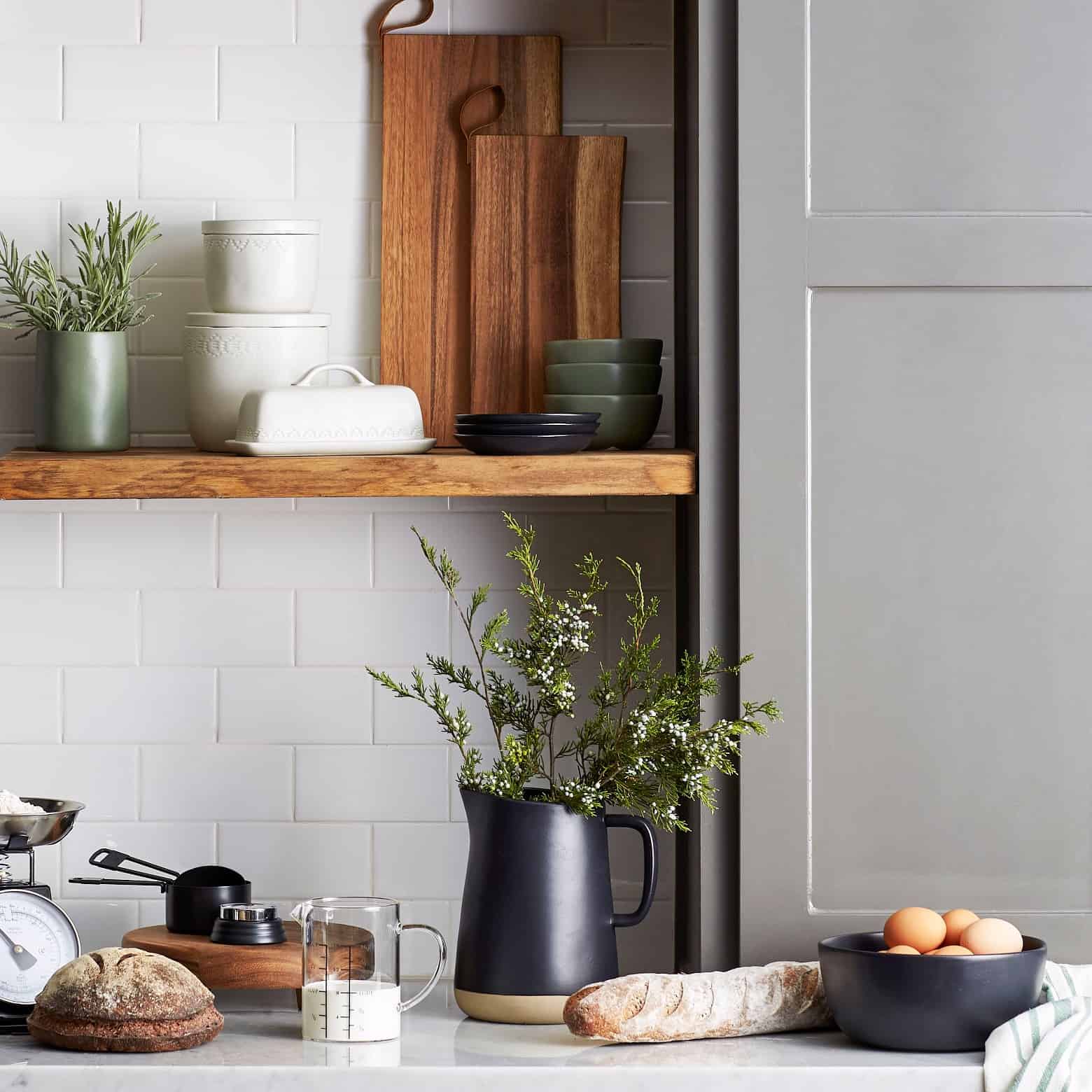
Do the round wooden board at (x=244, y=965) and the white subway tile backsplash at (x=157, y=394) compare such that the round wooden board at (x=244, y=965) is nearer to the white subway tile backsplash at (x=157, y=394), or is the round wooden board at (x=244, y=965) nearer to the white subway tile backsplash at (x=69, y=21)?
the white subway tile backsplash at (x=157, y=394)

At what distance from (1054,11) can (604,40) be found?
2.23 feet

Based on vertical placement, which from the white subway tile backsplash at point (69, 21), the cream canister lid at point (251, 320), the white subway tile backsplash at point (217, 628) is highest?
the white subway tile backsplash at point (69, 21)

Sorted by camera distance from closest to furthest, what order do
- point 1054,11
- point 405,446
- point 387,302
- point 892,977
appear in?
point 892,977 < point 1054,11 < point 405,446 < point 387,302

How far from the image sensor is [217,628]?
7.02ft

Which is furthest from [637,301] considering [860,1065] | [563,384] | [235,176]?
[860,1065]

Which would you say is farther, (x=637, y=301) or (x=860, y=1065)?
(x=637, y=301)

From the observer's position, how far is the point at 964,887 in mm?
1741

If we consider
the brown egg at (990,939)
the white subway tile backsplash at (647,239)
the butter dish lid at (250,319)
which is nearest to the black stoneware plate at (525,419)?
the butter dish lid at (250,319)

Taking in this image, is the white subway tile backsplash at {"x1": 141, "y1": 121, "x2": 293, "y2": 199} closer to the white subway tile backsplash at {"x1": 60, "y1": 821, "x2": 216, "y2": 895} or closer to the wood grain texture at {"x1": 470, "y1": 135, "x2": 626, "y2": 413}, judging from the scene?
the wood grain texture at {"x1": 470, "y1": 135, "x2": 626, "y2": 413}

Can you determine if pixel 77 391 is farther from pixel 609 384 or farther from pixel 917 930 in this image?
pixel 917 930

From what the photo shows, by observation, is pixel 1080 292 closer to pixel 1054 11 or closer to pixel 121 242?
pixel 1054 11

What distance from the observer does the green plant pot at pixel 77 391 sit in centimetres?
188

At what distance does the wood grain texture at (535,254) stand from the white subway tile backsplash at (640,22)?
17cm

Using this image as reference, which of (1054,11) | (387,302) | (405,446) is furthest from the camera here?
(387,302)
